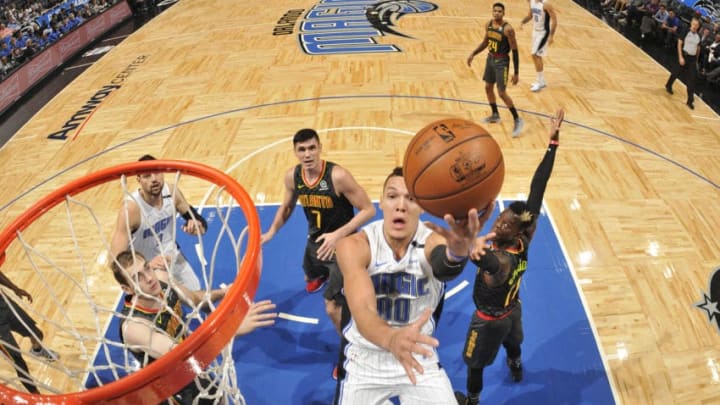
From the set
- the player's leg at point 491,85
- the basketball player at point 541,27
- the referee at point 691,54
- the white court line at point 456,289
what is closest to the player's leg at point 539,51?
the basketball player at point 541,27

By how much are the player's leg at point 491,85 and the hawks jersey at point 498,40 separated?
0.56 feet

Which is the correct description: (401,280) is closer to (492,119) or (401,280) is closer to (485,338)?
(485,338)

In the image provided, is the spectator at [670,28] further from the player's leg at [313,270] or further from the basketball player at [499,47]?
the player's leg at [313,270]

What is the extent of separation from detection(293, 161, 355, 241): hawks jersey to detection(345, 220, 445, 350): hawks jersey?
1197 millimetres

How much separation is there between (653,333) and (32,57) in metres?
12.2

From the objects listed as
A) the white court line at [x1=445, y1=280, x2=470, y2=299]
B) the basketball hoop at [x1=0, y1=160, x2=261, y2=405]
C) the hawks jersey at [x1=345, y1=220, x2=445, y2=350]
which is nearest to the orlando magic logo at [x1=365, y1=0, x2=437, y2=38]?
the white court line at [x1=445, y1=280, x2=470, y2=299]

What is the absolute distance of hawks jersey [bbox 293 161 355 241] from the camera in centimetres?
411

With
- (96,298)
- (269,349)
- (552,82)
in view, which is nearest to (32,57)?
(96,298)

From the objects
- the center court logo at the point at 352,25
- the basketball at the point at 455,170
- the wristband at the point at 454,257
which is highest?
the basketball at the point at 455,170

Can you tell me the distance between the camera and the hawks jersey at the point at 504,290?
10.5 ft

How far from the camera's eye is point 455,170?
105 inches

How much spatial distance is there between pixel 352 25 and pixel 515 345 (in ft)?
35.0

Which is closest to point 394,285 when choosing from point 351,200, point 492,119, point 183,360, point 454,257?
point 454,257

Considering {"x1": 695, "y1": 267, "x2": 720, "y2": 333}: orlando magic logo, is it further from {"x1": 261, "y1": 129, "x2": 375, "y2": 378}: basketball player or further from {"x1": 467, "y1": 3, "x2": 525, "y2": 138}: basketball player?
{"x1": 467, "y1": 3, "x2": 525, "y2": 138}: basketball player
